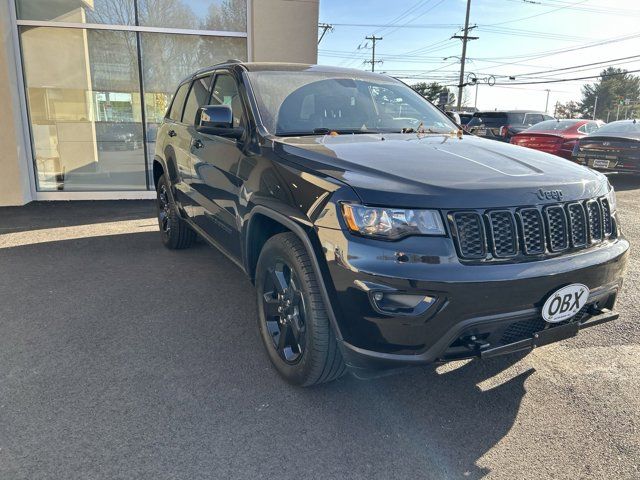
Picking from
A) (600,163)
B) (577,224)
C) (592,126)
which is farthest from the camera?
(592,126)

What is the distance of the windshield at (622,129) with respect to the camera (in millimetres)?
10530

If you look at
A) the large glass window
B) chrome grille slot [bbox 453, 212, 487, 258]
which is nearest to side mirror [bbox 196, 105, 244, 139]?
chrome grille slot [bbox 453, 212, 487, 258]

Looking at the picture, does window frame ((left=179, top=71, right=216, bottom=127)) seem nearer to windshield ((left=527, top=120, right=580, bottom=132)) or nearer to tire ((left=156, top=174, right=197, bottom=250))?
tire ((left=156, top=174, right=197, bottom=250))

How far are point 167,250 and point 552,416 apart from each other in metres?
4.38

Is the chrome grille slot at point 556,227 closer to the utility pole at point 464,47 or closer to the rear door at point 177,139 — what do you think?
the rear door at point 177,139

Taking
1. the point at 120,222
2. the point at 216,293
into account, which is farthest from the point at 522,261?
the point at 120,222

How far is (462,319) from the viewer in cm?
210

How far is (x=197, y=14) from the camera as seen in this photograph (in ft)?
28.6

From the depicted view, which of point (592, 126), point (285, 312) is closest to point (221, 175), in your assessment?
point (285, 312)

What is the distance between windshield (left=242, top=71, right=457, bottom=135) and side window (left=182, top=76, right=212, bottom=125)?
0.94 m

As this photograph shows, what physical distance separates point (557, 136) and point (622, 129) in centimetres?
131

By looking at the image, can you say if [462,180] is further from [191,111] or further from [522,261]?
[191,111]

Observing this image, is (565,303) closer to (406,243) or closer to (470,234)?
(470,234)

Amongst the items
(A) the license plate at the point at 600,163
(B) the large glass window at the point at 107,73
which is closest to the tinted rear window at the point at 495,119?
(A) the license plate at the point at 600,163
